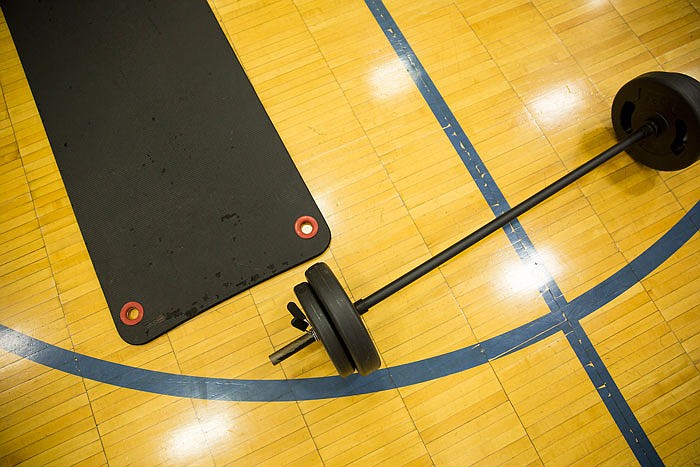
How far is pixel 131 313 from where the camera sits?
6.62 feet

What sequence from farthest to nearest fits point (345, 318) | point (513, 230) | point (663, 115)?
point (513, 230) < point (663, 115) < point (345, 318)

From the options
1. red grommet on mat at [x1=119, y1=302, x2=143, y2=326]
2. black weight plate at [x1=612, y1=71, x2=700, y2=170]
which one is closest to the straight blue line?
black weight plate at [x1=612, y1=71, x2=700, y2=170]

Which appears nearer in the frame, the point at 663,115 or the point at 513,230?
the point at 663,115

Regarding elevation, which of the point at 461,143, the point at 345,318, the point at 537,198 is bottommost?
the point at 537,198

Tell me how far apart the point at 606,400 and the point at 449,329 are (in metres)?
0.69

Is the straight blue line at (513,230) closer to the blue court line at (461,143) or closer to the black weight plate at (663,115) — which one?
the blue court line at (461,143)

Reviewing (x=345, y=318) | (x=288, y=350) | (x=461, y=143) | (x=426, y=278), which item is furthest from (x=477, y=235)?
(x=288, y=350)

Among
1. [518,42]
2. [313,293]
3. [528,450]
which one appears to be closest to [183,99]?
[313,293]

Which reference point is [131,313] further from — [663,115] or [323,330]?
[663,115]

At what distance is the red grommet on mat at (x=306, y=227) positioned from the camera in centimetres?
213

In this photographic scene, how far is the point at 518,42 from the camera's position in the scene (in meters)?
2.49

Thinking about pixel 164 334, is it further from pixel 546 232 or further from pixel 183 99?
pixel 546 232

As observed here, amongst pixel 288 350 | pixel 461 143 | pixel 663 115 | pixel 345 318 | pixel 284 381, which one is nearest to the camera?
pixel 345 318

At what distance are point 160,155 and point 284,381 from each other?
1171 mm
